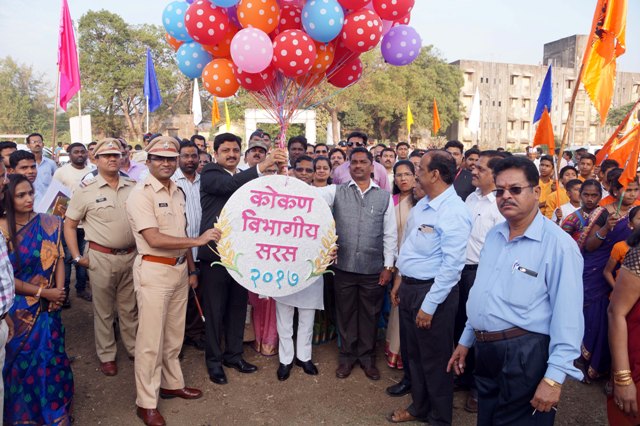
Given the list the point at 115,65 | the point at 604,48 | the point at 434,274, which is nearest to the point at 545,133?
the point at 604,48

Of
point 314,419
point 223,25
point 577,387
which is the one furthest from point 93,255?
point 577,387

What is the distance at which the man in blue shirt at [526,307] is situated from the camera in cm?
201

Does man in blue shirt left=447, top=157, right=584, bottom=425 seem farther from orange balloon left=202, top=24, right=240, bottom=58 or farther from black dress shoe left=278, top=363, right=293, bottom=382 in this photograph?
orange balloon left=202, top=24, right=240, bottom=58

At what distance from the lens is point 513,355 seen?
2148mm

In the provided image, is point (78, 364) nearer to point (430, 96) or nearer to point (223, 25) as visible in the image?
point (223, 25)

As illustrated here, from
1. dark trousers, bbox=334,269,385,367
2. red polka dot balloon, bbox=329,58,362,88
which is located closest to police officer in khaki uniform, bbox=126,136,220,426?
dark trousers, bbox=334,269,385,367

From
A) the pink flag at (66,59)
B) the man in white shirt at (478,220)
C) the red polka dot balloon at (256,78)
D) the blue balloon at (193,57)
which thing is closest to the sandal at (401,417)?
the man in white shirt at (478,220)

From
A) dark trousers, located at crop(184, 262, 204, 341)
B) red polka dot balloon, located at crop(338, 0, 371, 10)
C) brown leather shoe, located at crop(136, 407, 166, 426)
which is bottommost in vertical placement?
brown leather shoe, located at crop(136, 407, 166, 426)

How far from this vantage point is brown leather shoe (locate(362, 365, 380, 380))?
401 cm

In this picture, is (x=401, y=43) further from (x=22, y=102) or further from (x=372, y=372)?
(x=22, y=102)

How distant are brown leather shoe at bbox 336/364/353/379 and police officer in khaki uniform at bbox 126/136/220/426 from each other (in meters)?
1.48

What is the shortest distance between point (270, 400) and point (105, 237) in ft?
6.22

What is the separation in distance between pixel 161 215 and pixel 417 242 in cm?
179

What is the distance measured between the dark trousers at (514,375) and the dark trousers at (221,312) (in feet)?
7.50
